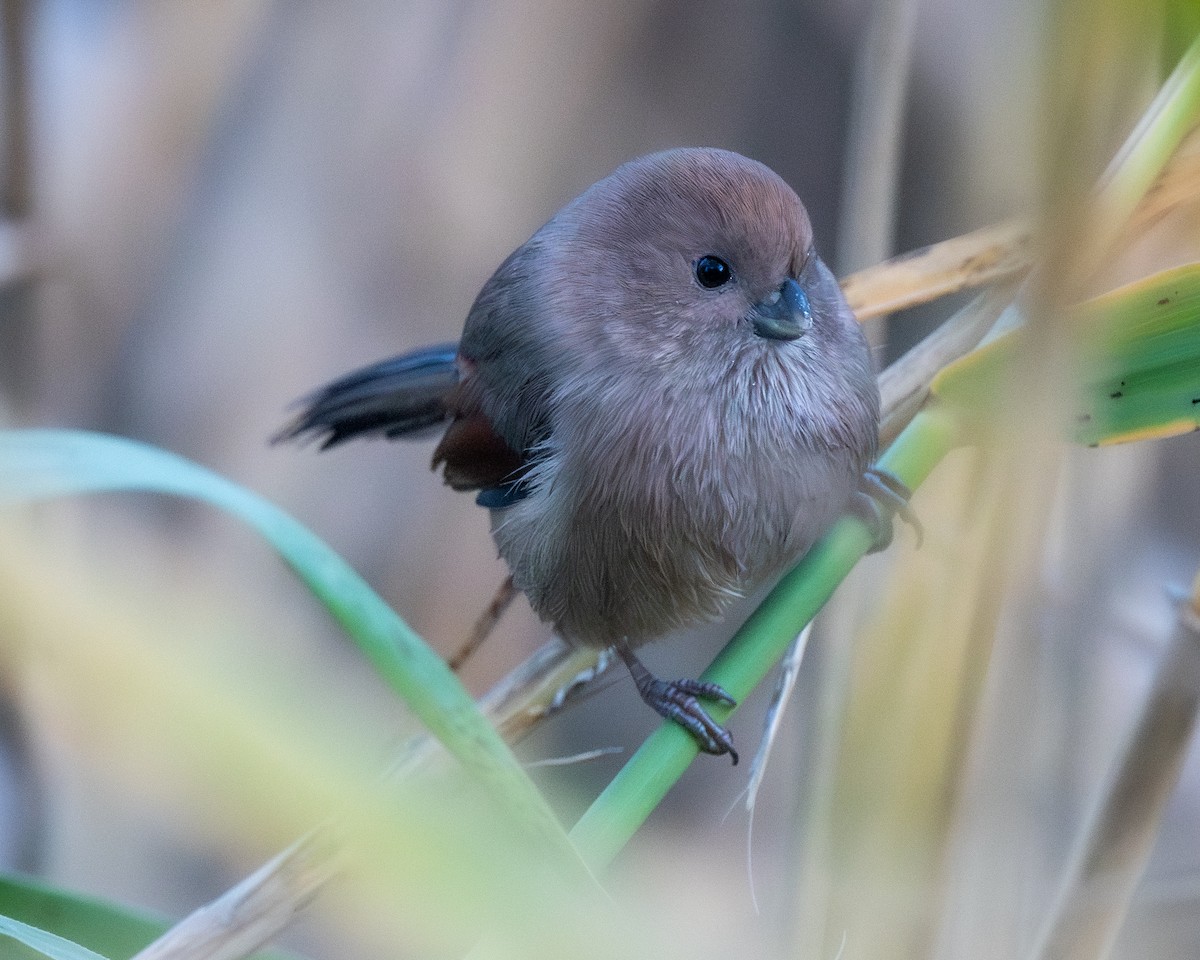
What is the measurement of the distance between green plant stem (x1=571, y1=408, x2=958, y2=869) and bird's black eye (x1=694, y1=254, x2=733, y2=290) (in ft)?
0.92

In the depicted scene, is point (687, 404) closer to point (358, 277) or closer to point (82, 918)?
point (82, 918)

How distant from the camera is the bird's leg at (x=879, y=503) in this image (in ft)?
3.54

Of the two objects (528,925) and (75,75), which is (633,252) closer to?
(528,925)

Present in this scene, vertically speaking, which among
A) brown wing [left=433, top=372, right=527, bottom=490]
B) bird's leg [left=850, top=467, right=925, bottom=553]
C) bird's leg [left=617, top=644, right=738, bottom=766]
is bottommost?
bird's leg [left=617, top=644, right=738, bottom=766]

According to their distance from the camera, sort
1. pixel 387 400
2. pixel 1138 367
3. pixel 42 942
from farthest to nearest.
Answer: pixel 387 400 → pixel 1138 367 → pixel 42 942

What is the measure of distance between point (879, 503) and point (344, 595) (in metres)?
0.60

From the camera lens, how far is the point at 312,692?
7.17 ft

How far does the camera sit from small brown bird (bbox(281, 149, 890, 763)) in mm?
1133

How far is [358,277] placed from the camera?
206 cm

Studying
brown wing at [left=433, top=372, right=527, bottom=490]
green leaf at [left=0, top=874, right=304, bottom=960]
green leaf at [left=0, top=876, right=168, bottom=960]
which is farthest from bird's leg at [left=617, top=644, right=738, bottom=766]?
green leaf at [left=0, top=876, right=168, bottom=960]

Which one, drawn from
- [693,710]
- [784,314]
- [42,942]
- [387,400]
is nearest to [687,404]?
[784,314]

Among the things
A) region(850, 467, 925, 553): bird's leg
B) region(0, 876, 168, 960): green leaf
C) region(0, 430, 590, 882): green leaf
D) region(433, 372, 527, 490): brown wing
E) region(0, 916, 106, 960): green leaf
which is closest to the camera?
region(0, 916, 106, 960): green leaf

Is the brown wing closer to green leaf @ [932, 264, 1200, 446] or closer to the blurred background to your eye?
the blurred background

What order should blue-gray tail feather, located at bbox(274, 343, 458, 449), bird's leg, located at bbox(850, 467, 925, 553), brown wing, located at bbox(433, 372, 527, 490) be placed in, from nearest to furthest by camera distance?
bird's leg, located at bbox(850, 467, 925, 553) < brown wing, located at bbox(433, 372, 527, 490) < blue-gray tail feather, located at bbox(274, 343, 458, 449)
